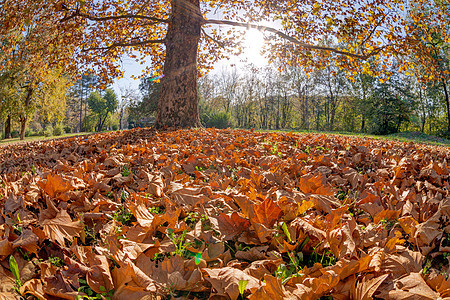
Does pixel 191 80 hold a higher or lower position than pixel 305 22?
lower

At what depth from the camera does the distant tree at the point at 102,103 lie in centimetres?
4729

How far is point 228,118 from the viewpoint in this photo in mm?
24078

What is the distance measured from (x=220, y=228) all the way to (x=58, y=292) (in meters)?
0.69

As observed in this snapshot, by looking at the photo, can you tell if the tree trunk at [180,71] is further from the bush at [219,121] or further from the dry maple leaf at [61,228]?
the bush at [219,121]

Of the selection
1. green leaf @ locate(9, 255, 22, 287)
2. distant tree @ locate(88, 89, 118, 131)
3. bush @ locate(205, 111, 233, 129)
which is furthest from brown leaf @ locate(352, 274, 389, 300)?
distant tree @ locate(88, 89, 118, 131)

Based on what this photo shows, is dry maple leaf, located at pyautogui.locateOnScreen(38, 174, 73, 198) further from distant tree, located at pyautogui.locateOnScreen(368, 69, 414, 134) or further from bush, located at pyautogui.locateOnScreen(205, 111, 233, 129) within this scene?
distant tree, located at pyautogui.locateOnScreen(368, 69, 414, 134)

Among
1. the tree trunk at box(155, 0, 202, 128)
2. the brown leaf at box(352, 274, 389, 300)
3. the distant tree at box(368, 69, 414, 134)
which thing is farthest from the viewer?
the distant tree at box(368, 69, 414, 134)

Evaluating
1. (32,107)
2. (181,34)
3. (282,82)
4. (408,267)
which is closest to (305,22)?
(181,34)

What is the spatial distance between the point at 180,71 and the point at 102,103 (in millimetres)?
47095

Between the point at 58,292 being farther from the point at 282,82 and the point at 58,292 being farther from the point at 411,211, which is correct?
the point at 282,82

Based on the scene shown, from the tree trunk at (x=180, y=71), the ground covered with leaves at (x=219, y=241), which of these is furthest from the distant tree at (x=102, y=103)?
the ground covered with leaves at (x=219, y=241)

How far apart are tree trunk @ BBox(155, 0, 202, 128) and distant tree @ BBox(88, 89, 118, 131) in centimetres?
4633

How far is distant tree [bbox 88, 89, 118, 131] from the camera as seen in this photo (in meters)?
47.3

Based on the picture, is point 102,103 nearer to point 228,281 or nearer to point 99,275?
point 99,275
